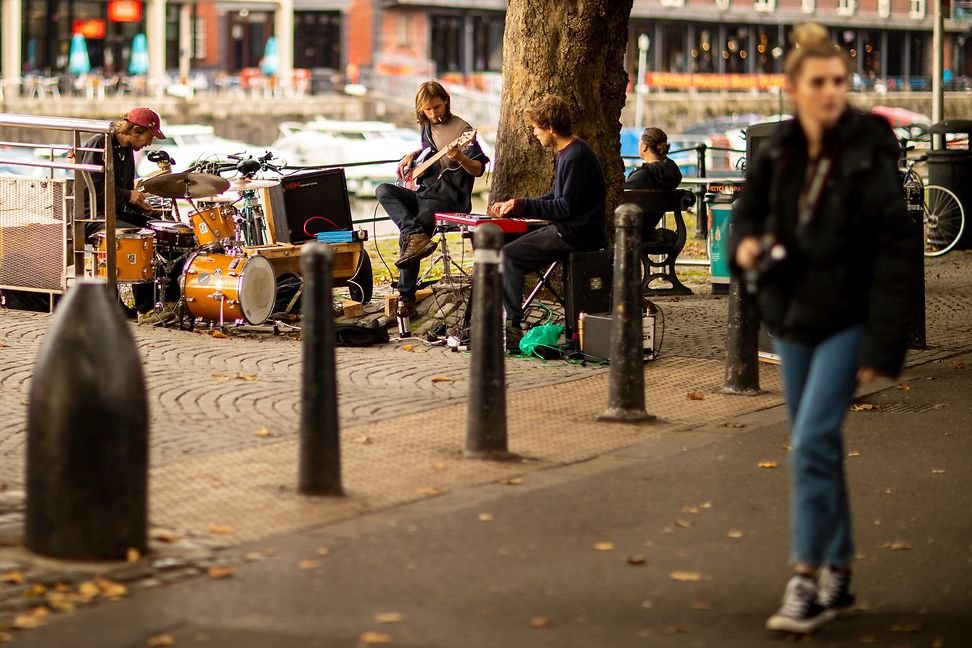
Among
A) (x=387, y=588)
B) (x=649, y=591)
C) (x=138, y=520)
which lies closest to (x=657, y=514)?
(x=649, y=591)

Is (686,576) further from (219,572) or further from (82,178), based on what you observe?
(82,178)

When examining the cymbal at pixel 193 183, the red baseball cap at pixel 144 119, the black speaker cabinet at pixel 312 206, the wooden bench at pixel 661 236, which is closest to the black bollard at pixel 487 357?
the cymbal at pixel 193 183

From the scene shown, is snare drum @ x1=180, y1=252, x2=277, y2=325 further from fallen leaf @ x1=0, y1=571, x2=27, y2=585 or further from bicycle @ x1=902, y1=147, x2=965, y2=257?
bicycle @ x1=902, y1=147, x2=965, y2=257

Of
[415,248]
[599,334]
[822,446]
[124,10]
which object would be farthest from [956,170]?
[124,10]

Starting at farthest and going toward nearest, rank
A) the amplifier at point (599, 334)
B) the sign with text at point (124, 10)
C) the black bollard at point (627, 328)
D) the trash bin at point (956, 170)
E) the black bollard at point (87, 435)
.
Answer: the sign with text at point (124, 10), the trash bin at point (956, 170), the amplifier at point (599, 334), the black bollard at point (627, 328), the black bollard at point (87, 435)

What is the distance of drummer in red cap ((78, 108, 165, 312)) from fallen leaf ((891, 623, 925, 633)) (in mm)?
8331

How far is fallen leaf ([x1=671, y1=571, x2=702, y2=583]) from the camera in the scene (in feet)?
18.4

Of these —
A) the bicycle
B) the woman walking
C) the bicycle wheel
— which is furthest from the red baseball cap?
the bicycle wheel

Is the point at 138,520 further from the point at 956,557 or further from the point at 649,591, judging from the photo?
the point at 956,557

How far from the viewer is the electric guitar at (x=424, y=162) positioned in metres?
12.0

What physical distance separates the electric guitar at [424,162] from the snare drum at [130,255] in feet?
6.78

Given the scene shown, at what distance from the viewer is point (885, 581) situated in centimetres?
564

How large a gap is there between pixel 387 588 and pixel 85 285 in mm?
1519

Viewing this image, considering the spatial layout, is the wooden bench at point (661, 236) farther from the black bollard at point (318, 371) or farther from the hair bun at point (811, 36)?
the hair bun at point (811, 36)
